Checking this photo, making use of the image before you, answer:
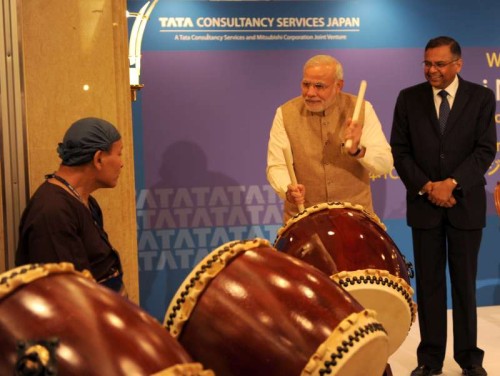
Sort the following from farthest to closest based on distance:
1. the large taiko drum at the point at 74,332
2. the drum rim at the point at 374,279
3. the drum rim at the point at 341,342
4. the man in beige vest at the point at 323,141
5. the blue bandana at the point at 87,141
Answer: the man in beige vest at the point at 323,141
the blue bandana at the point at 87,141
the drum rim at the point at 374,279
the drum rim at the point at 341,342
the large taiko drum at the point at 74,332

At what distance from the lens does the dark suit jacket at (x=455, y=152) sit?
4.16 metres

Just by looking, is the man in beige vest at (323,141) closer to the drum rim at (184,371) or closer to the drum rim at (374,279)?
the drum rim at (374,279)

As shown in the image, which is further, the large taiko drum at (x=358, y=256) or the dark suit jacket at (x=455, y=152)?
the dark suit jacket at (x=455, y=152)

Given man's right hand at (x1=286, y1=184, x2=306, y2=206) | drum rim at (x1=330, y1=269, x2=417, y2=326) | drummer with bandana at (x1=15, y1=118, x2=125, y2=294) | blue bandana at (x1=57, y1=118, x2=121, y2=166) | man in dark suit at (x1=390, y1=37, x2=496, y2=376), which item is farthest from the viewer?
man in dark suit at (x1=390, y1=37, x2=496, y2=376)

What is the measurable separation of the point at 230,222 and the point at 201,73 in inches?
40.9

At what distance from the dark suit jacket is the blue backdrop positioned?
1606 mm

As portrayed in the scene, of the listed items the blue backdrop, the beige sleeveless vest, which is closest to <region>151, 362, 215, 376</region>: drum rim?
the beige sleeveless vest

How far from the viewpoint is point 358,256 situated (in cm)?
219

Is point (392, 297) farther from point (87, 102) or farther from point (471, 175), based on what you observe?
point (471, 175)

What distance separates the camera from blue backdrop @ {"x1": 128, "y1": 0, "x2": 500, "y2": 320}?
18.3 ft

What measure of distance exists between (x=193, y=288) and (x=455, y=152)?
2.95m

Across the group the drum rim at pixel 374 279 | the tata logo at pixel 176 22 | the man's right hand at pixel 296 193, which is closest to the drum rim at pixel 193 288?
the drum rim at pixel 374 279

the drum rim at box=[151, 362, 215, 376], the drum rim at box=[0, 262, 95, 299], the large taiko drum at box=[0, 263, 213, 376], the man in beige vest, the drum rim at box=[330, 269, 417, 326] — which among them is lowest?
the drum rim at box=[330, 269, 417, 326]

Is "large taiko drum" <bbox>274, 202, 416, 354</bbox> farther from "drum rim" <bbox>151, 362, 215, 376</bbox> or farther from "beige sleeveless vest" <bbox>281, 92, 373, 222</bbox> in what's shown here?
"beige sleeveless vest" <bbox>281, 92, 373, 222</bbox>
